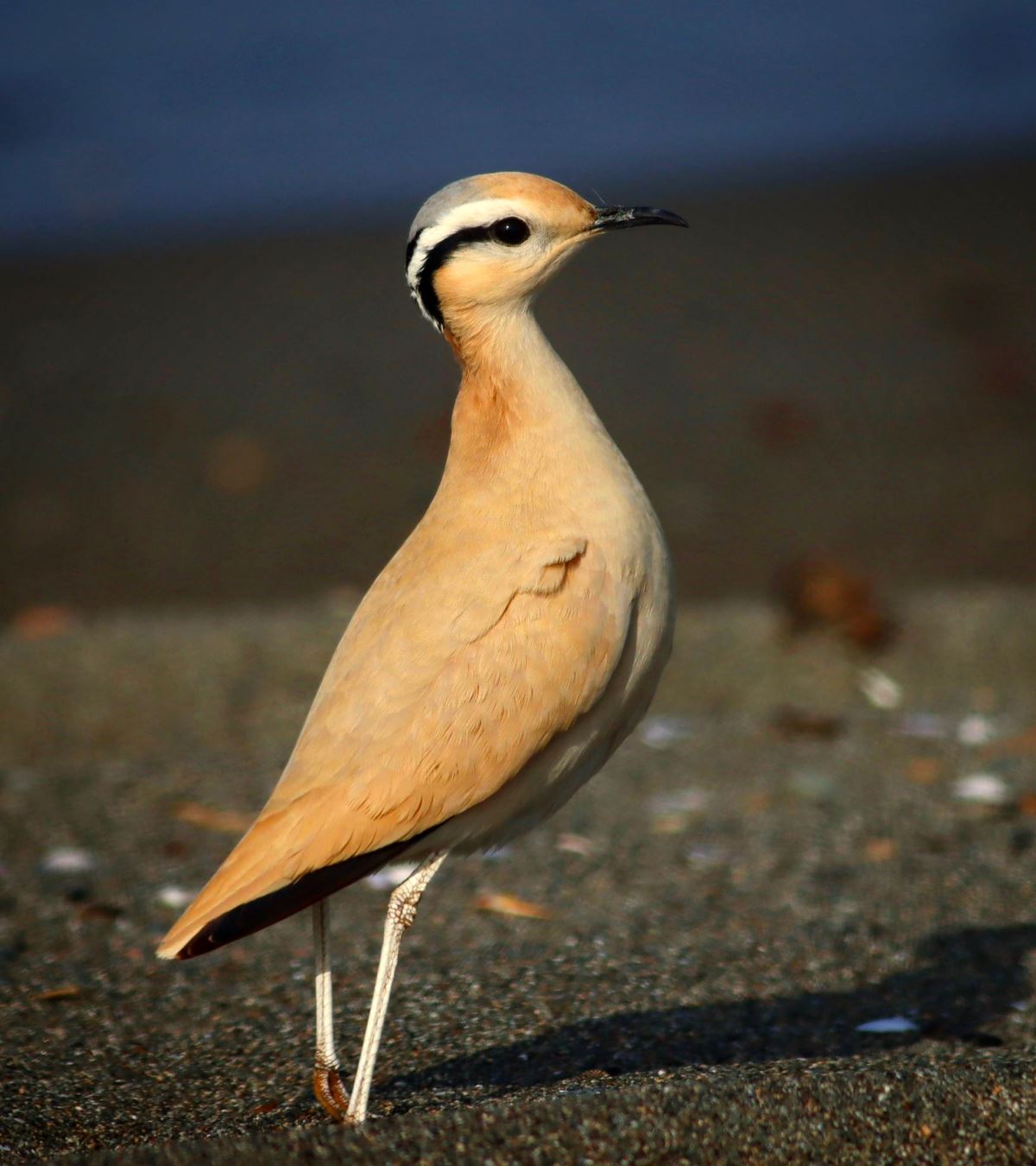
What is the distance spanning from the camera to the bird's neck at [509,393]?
3568 mm

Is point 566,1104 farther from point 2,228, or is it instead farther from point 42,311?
point 2,228

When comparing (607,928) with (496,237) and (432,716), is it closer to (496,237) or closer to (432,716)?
(432,716)

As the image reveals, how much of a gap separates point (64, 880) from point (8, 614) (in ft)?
9.88

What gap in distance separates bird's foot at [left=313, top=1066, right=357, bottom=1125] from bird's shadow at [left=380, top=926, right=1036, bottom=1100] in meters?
0.19

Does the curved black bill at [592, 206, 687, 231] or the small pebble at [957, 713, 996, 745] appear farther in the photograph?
the small pebble at [957, 713, 996, 745]

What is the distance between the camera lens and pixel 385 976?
10.5 feet

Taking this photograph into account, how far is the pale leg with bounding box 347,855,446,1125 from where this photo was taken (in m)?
3.15

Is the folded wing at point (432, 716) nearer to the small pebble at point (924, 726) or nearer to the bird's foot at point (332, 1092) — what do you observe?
the bird's foot at point (332, 1092)

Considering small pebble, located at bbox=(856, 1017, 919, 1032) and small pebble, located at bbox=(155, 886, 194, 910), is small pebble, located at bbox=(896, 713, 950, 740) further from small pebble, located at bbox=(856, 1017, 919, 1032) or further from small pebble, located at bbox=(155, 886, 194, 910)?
small pebble, located at bbox=(155, 886, 194, 910)

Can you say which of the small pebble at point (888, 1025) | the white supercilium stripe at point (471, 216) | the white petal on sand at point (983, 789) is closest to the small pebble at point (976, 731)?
the white petal on sand at point (983, 789)

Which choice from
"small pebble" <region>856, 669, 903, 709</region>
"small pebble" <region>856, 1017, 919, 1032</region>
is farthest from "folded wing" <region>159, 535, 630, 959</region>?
"small pebble" <region>856, 669, 903, 709</region>

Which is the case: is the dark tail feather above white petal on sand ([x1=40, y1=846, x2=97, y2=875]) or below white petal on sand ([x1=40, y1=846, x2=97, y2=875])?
above

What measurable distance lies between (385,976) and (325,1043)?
0.93ft

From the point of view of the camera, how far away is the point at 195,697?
6.67m
